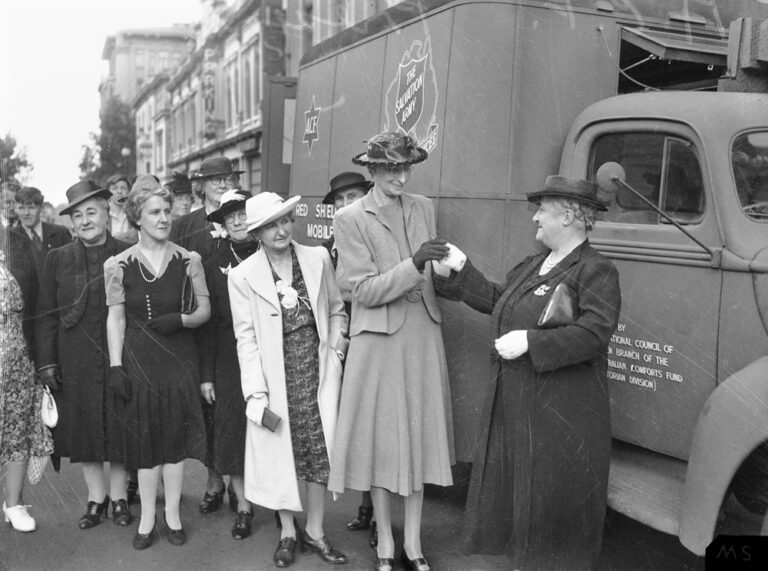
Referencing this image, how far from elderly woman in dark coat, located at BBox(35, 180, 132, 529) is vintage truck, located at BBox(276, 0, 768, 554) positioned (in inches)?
70.8

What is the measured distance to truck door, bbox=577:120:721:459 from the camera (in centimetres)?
351

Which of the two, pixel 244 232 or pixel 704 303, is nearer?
pixel 704 303

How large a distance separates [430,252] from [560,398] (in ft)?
2.70

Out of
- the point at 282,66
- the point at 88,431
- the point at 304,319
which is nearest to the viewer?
the point at 304,319

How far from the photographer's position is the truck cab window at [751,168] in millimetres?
3492

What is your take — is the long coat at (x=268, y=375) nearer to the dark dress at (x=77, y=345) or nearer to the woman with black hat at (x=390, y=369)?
the woman with black hat at (x=390, y=369)

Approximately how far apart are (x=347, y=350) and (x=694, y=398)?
1612 millimetres

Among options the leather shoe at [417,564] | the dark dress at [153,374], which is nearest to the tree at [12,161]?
the dark dress at [153,374]

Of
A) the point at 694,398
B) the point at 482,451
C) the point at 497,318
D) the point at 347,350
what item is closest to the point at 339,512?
the point at 347,350

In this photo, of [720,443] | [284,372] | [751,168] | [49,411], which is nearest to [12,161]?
[49,411]

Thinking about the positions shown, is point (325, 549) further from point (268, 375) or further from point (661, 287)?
point (661, 287)

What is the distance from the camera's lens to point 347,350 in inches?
164

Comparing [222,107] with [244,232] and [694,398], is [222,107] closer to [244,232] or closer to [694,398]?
[244,232]

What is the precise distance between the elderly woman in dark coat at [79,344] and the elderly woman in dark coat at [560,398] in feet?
7.51
